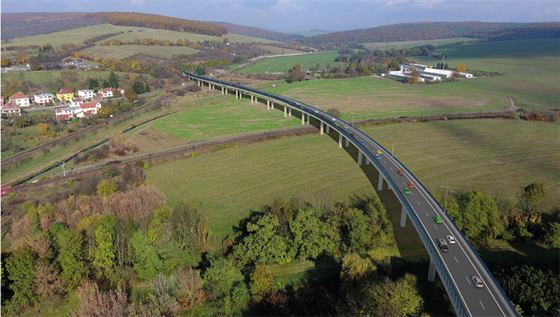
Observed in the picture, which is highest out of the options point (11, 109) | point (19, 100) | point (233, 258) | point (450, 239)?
point (19, 100)

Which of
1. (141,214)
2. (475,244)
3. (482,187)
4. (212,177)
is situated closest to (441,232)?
(475,244)

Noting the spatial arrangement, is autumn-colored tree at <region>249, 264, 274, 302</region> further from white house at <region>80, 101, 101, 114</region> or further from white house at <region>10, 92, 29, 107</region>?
white house at <region>10, 92, 29, 107</region>

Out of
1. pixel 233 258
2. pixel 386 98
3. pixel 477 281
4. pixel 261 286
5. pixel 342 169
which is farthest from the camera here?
pixel 386 98

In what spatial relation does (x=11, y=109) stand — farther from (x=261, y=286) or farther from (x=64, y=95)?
(x=261, y=286)

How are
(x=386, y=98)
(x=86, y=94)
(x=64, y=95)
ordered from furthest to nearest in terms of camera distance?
(x=86, y=94) → (x=64, y=95) → (x=386, y=98)

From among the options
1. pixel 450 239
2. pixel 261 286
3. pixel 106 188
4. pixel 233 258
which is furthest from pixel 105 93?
pixel 450 239

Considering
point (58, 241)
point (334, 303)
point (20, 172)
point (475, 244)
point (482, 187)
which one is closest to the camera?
point (334, 303)

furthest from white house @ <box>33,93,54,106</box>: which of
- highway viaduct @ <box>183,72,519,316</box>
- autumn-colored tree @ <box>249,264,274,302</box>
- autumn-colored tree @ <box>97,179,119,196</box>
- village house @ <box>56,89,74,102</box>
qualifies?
autumn-colored tree @ <box>249,264,274,302</box>

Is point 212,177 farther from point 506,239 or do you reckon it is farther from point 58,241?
point 506,239
